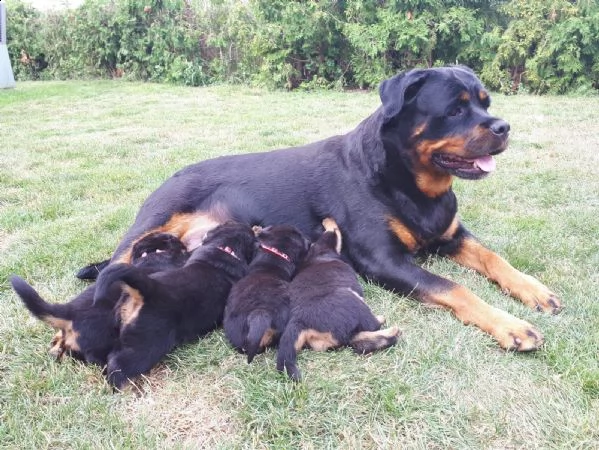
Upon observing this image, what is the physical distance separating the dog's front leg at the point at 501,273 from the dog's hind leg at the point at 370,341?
1.02 m

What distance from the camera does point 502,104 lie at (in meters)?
11.2

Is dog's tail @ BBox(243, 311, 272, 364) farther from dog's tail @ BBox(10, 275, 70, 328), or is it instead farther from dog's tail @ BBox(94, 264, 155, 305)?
dog's tail @ BBox(10, 275, 70, 328)

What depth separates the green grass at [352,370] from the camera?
217 centimetres

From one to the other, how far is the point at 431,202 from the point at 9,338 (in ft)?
9.02

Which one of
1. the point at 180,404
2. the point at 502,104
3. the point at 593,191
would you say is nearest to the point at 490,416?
the point at 180,404

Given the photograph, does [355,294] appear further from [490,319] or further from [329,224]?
[329,224]

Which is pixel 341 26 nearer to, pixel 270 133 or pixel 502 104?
pixel 502 104

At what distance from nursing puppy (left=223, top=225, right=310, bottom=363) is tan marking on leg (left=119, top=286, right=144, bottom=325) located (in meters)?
0.48

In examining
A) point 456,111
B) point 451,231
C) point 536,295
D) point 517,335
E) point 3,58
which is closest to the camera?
point 517,335

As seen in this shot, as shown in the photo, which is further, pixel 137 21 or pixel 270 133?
pixel 137 21

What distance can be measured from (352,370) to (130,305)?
111 cm

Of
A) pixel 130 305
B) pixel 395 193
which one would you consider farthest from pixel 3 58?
pixel 130 305

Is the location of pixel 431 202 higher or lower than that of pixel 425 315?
higher

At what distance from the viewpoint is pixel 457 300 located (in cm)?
302
